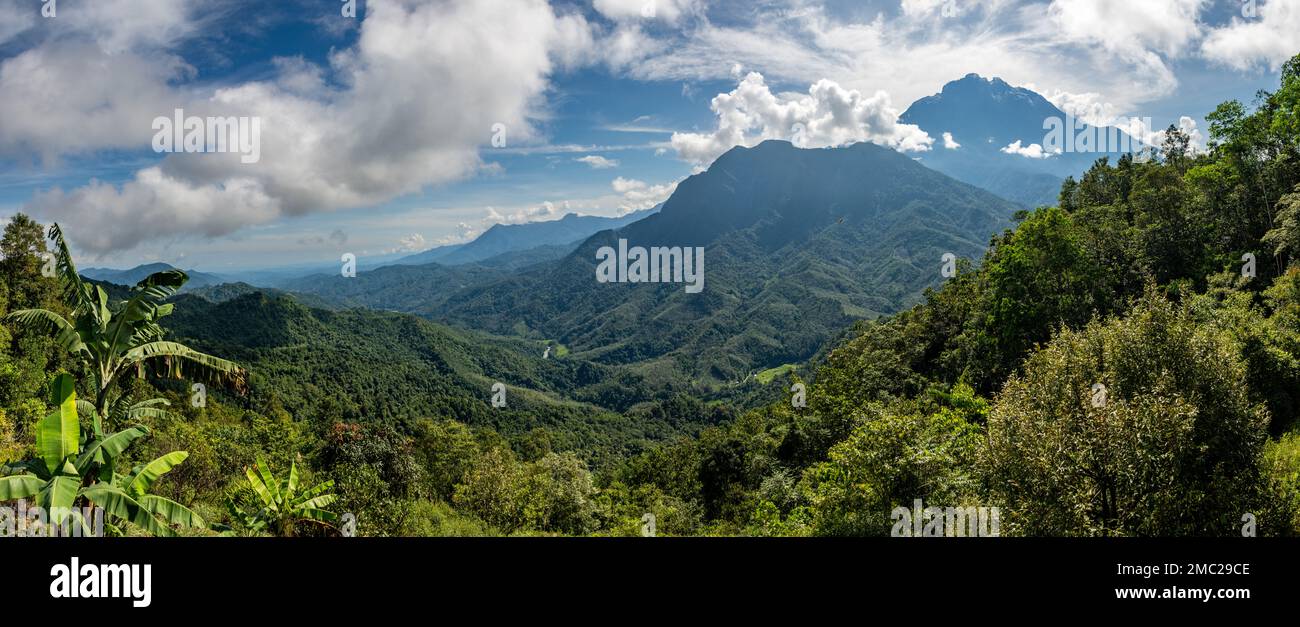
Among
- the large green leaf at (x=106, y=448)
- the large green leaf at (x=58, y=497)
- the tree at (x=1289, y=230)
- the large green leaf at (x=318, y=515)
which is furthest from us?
the tree at (x=1289, y=230)

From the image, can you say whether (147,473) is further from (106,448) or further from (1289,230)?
(1289,230)

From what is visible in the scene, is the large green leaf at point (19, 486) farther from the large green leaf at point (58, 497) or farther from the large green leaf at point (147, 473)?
the large green leaf at point (147, 473)

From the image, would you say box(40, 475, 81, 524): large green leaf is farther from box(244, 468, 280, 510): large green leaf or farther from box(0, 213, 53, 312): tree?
box(0, 213, 53, 312): tree

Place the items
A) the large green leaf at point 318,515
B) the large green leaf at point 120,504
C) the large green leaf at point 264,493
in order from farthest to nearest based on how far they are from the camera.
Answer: the large green leaf at point 318,515 < the large green leaf at point 264,493 < the large green leaf at point 120,504

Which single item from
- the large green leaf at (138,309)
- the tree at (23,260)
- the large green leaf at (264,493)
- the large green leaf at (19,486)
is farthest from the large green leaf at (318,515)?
the tree at (23,260)

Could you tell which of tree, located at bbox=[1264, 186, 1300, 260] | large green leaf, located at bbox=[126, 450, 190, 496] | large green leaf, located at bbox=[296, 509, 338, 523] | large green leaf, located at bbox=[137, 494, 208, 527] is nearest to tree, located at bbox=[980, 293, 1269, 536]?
large green leaf, located at bbox=[296, 509, 338, 523]
